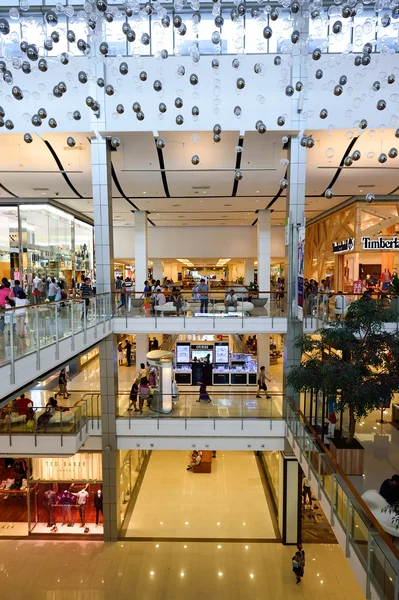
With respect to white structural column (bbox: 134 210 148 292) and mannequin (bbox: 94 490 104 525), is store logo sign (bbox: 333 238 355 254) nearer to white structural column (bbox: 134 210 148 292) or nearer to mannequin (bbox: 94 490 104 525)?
white structural column (bbox: 134 210 148 292)

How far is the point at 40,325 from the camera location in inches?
222

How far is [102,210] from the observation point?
32.6 ft

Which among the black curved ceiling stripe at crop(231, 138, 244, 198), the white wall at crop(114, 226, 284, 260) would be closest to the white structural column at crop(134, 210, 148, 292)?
the white wall at crop(114, 226, 284, 260)

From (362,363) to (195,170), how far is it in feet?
24.1

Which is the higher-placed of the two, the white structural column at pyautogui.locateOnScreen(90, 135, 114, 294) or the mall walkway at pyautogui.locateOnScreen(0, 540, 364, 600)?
the white structural column at pyautogui.locateOnScreen(90, 135, 114, 294)

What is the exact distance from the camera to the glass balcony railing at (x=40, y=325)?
15.4 feet

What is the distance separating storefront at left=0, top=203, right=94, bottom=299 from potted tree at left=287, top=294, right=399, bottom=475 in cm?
1047

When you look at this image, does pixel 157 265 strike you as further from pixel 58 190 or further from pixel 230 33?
pixel 230 33

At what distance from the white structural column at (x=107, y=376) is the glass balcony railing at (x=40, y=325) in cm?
171

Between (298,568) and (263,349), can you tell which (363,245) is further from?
(298,568)

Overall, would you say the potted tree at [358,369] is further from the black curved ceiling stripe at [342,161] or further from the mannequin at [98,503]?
the mannequin at [98,503]

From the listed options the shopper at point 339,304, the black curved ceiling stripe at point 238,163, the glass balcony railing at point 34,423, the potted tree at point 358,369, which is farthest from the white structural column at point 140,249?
the potted tree at point 358,369

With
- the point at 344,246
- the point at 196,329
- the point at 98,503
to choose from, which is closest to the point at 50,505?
the point at 98,503

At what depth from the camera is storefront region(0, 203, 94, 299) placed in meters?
15.4
